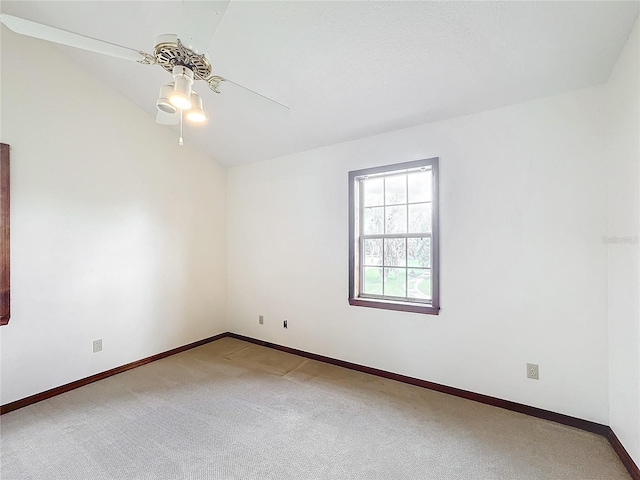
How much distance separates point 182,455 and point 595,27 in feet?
11.8

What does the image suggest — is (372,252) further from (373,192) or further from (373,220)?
(373,192)

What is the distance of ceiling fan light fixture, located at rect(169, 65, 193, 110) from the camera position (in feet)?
5.02

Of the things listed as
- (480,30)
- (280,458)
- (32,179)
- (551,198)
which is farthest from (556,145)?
(32,179)

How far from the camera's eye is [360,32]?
76.0 inches

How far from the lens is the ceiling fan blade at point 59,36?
52.6 inches

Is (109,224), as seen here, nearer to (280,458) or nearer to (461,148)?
(280,458)

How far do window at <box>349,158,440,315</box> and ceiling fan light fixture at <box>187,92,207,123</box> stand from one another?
69.0 inches

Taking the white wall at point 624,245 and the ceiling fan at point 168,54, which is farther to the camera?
the white wall at point 624,245

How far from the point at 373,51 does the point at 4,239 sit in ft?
10.5

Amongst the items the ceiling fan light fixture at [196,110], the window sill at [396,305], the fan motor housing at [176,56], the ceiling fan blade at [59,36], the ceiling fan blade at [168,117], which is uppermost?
the ceiling fan blade at [59,36]

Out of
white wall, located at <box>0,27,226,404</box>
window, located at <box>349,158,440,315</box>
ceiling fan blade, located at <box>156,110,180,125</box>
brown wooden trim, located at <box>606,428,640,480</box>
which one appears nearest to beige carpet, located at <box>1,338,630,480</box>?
brown wooden trim, located at <box>606,428,640,480</box>

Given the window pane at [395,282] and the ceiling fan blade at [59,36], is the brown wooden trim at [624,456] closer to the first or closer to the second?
the window pane at [395,282]

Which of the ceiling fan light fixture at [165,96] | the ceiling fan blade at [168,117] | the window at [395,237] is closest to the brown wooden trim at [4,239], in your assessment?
the ceiling fan blade at [168,117]

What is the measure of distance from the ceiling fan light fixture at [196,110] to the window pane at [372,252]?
201 centimetres
